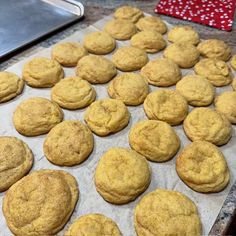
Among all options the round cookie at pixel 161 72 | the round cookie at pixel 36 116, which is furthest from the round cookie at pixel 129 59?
the round cookie at pixel 36 116

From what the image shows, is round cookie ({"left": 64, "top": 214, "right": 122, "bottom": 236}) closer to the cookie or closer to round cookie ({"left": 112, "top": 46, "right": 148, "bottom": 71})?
the cookie

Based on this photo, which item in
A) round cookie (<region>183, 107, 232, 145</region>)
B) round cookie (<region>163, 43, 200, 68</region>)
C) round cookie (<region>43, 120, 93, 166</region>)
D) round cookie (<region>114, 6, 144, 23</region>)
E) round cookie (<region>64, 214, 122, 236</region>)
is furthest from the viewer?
round cookie (<region>114, 6, 144, 23</region>)

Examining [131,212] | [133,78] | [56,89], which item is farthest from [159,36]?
[131,212]

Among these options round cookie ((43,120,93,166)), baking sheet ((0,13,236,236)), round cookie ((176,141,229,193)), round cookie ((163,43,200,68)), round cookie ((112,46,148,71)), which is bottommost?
baking sheet ((0,13,236,236))

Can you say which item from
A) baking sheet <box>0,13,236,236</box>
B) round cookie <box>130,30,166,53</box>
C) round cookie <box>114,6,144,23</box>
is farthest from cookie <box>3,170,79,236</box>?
round cookie <box>114,6,144,23</box>

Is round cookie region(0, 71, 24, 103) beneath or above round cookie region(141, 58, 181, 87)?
beneath

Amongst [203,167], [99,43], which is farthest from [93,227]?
[99,43]

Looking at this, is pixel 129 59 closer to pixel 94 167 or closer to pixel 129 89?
pixel 129 89
